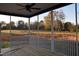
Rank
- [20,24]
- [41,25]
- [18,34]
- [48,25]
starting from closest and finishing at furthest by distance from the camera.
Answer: [48,25] < [41,25] < [18,34] < [20,24]

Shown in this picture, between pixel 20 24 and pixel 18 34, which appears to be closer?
pixel 18 34

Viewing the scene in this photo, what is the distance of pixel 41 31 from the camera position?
1201cm

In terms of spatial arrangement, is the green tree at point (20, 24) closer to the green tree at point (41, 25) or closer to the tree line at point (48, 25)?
the tree line at point (48, 25)

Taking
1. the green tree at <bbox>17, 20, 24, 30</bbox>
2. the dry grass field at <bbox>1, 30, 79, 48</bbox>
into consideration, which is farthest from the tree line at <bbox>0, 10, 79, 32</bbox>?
the dry grass field at <bbox>1, 30, 79, 48</bbox>

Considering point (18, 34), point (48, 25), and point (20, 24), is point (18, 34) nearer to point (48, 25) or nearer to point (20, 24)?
point (20, 24)

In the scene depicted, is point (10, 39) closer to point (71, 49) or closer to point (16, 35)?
point (16, 35)

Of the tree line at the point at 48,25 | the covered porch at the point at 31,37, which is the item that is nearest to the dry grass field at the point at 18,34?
the covered porch at the point at 31,37

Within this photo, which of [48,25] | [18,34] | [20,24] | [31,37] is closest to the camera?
[48,25]

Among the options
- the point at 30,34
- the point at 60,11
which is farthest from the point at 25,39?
the point at 60,11

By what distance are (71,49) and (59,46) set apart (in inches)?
53.2

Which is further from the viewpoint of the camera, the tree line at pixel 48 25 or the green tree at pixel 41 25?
the green tree at pixel 41 25

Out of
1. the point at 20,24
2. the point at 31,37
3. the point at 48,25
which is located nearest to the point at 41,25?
the point at 48,25

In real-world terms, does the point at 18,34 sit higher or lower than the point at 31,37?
higher

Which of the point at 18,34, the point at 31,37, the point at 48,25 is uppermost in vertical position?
the point at 48,25
